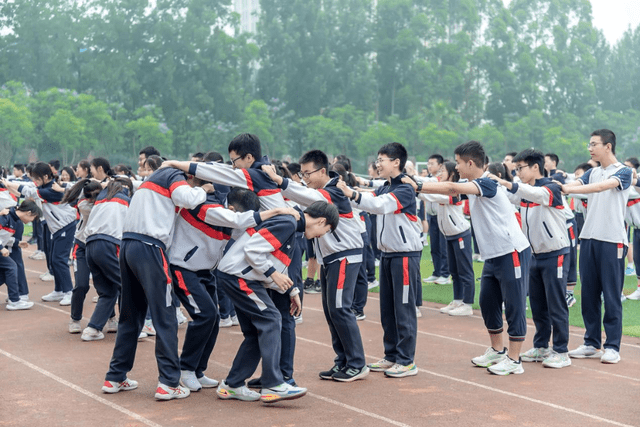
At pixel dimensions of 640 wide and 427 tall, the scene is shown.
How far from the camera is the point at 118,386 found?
20.2ft

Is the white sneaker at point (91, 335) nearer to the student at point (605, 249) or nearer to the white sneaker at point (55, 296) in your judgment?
the white sneaker at point (55, 296)

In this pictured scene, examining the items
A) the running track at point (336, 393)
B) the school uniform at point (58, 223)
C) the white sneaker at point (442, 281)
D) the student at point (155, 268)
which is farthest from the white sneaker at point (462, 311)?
the school uniform at point (58, 223)

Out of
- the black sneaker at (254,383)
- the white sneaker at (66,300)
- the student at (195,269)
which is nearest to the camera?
the student at (195,269)

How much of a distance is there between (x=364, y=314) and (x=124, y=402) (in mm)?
4589

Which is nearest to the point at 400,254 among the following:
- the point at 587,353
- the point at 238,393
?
the point at 238,393

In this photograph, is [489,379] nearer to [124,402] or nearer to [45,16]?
[124,402]

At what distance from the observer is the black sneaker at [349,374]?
656 cm

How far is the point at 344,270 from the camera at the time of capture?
661cm

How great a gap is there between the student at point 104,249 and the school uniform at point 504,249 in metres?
3.87

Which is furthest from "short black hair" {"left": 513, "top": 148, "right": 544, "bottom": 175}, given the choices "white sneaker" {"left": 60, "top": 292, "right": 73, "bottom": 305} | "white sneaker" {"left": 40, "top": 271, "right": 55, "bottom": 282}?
"white sneaker" {"left": 40, "top": 271, "right": 55, "bottom": 282}

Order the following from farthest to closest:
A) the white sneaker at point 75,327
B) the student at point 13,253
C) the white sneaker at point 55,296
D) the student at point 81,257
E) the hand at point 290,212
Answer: the white sneaker at point 55,296
the student at point 13,253
the student at point 81,257
the white sneaker at point 75,327
the hand at point 290,212

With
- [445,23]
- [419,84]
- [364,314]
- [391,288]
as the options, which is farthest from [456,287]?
[445,23]

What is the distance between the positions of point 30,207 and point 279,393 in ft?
19.0

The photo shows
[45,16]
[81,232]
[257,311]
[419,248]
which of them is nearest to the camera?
[257,311]
